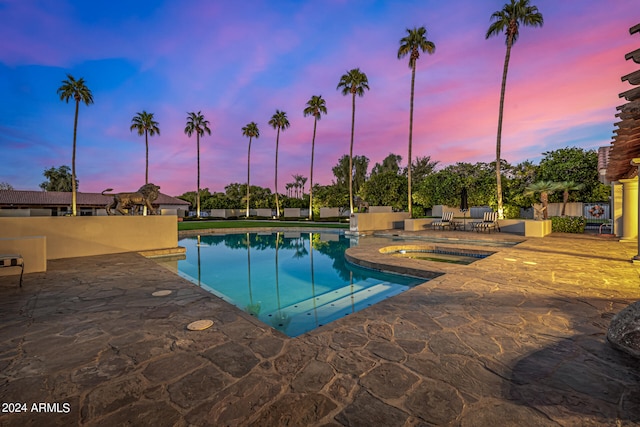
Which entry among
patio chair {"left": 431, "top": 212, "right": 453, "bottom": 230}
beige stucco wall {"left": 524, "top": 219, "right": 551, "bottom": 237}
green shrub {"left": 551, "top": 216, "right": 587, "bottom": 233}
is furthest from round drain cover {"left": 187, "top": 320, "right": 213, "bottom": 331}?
green shrub {"left": 551, "top": 216, "right": 587, "bottom": 233}

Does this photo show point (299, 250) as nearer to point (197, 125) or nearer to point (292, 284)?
point (292, 284)

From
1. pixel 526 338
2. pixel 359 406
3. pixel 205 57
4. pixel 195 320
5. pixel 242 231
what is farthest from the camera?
pixel 242 231

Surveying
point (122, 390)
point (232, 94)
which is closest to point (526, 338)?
point (122, 390)

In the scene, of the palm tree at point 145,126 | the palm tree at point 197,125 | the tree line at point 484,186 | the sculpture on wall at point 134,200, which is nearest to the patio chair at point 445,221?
the tree line at point 484,186

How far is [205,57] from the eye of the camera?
47.1 feet

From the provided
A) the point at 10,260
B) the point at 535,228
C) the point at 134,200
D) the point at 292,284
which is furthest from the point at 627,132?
the point at 134,200

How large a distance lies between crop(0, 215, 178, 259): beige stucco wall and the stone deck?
173 inches

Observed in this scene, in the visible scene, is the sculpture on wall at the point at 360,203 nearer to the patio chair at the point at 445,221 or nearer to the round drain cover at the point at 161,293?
the patio chair at the point at 445,221

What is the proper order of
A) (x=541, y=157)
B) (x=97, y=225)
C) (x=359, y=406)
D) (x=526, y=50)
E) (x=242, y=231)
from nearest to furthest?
1. (x=359, y=406)
2. (x=97, y=225)
3. (x=526, y=50)
4. (x=242, y=231)
5. (x=541, y=157)

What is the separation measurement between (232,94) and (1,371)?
2141 cm

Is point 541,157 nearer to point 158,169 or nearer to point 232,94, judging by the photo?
point 232,94

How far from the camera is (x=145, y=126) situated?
3462cm

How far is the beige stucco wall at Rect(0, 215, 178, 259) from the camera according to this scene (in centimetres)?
735

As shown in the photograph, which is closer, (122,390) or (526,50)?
(122,390)
